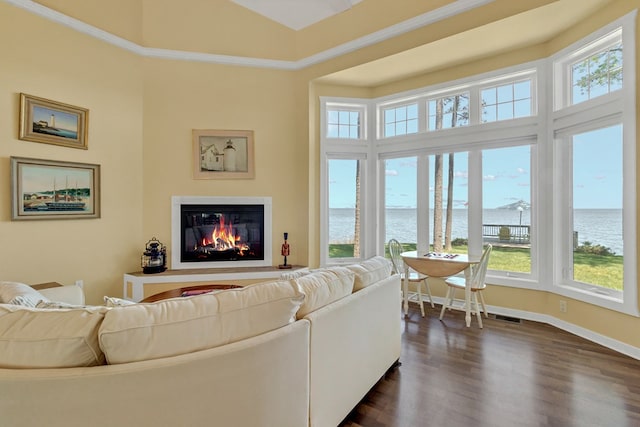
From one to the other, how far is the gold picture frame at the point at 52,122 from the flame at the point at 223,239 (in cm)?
176

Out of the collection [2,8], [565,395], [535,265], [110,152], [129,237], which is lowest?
[565,395]

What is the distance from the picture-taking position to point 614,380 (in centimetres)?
233

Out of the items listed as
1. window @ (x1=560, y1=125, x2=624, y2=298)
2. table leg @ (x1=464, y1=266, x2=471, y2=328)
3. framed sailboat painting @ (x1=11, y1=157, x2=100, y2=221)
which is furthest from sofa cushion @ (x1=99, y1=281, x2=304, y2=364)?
window @ (x1=560, y1=125, x2=624, y2=298)

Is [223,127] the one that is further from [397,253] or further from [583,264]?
[583,264]

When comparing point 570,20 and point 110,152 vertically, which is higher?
point 570,20

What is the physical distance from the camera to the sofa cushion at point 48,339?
1.03m

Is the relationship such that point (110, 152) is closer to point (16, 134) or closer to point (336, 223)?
point (16, 134)

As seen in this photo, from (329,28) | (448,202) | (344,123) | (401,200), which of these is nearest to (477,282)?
(448,202)

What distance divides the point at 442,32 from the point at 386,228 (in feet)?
8.59

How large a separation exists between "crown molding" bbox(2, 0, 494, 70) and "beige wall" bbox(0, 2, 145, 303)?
82mm

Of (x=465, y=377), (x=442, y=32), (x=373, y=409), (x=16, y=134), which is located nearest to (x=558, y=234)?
(x=465, y=377)

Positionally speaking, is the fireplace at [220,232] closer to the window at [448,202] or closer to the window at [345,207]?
the window at [345,207]

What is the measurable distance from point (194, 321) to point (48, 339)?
45 cm

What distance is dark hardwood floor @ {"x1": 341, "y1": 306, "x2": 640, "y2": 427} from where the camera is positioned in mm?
1908
